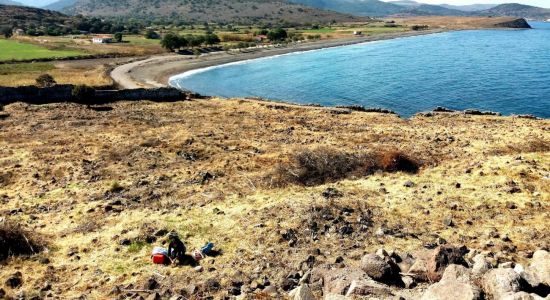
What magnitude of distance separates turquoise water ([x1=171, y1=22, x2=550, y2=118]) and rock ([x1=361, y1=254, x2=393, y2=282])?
42.8 m

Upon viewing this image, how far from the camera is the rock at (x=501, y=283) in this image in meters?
11.3

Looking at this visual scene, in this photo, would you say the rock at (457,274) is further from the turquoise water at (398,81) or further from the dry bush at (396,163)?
the turquoise water at (398,81)

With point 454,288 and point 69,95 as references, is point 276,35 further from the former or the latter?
point 454,288

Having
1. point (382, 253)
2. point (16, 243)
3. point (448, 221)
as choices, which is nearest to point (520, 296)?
point (382, 253)

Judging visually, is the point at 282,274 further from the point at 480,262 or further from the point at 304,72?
the point at 304,72

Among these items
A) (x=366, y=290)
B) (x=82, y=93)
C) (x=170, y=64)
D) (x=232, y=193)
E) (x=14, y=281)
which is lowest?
(x=14, y=281)

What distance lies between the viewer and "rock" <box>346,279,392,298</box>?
1198cm

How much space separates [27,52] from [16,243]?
88.7 metres

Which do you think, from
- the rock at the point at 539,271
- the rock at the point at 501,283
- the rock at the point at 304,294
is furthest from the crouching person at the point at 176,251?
the rock at the point at 539,271

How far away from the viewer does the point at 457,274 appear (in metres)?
12.3

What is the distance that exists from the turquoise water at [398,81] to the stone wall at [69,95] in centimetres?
2121

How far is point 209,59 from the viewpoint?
352ft

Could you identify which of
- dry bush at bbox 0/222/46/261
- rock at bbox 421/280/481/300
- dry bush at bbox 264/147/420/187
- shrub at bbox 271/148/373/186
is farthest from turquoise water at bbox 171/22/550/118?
dry bush at bbox 0/222/46/261

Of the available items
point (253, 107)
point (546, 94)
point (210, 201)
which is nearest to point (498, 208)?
point (210, 201)
